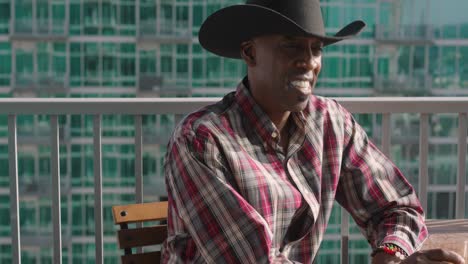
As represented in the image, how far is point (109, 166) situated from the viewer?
83.9 ft

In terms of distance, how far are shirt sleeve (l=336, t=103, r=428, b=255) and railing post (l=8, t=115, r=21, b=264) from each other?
1.14m

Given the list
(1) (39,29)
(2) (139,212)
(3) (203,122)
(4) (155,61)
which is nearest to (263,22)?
(3) (203,122)

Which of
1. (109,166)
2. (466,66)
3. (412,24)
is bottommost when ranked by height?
(109,166)

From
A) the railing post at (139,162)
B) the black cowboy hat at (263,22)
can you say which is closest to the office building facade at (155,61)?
the railing post at (139,162)

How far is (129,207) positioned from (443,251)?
855 millimetres

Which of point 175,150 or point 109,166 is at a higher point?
point 175,150

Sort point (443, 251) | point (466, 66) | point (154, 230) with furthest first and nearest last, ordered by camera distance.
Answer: point (466, 66) → point (154, 230) → point (443, 251)

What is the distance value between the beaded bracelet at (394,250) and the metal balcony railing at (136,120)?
83 cm

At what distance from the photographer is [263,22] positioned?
1332 millimetres

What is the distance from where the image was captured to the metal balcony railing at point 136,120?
212 centimetres

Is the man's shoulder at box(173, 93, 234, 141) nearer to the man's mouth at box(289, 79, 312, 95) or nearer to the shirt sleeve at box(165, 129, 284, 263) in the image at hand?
the shirt sleeve at box(165, 129, 284, 263)

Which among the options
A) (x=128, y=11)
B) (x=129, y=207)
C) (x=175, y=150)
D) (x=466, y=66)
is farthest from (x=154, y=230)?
(x=466, y=66)

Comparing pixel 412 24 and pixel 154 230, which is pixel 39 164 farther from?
pixel 154 230

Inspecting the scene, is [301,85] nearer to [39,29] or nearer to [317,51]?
[317,51]
